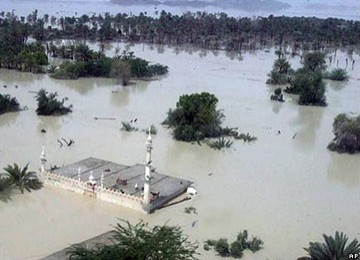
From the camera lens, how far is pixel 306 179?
2236 cm

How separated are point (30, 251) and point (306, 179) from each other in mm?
12016

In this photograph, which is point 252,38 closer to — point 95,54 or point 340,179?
point 95,54

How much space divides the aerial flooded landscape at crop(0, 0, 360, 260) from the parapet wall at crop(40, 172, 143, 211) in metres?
0.05

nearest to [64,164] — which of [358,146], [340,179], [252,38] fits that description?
[340,179]

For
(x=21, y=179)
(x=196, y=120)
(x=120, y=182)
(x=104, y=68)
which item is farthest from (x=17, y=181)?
(x=104, y=68)

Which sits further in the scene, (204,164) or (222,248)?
(204,164)

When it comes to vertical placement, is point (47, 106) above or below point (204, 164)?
above

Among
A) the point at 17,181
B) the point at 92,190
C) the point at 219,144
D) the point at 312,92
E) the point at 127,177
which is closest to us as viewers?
the point at 92,190

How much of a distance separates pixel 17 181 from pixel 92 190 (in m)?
2.81

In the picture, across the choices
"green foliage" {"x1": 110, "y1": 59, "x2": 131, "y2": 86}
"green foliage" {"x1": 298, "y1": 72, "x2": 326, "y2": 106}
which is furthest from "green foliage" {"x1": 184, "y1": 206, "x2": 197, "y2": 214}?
"green foliage" {"x1": 110, "y1": 59, "x2": 131, "y2": 86}

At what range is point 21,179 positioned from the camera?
19.4 metres

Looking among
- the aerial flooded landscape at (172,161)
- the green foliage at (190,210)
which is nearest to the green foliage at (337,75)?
the aerial flooded landscape at (172,161)

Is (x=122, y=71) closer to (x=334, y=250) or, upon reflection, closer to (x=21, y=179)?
(x=21, y=179)

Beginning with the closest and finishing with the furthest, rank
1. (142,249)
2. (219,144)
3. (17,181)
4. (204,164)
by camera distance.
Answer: (142,249), (17,181), (204,164), (219,144)
